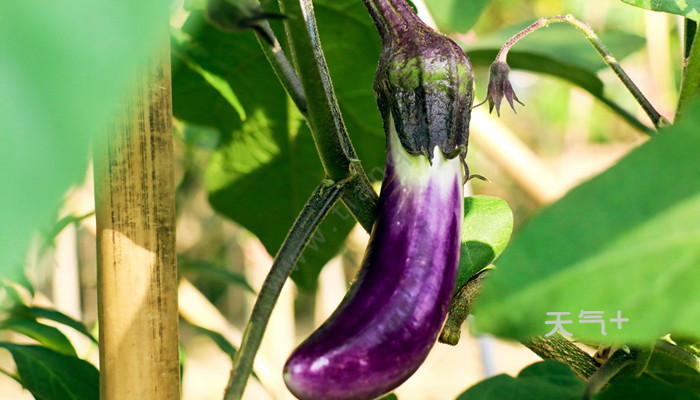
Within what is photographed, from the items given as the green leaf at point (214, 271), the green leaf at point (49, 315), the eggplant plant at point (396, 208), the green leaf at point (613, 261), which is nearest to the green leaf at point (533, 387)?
the eggplant plant at point (396, 208)

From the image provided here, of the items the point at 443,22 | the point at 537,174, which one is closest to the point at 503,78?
the point at 443,22

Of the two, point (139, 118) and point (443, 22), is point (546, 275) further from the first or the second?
point (443, 22)

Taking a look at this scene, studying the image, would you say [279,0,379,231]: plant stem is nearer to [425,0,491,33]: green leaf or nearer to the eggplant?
the eggplant

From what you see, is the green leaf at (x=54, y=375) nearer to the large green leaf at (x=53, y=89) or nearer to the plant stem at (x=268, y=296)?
the plant stem at (x=268, y=296)

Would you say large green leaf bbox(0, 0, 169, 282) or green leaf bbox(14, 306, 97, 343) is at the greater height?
green leaf bbox(14, 306, 97, 343)

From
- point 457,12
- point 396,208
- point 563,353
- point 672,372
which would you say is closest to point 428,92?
point 396,208

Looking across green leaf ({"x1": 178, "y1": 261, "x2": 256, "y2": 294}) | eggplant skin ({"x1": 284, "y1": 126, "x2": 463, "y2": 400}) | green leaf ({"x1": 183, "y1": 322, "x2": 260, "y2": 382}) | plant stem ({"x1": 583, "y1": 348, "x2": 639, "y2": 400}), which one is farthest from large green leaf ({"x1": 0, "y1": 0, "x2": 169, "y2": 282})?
green leaf ({"x1": 178, "y1": 261, "x2": 256, "y2": 294})

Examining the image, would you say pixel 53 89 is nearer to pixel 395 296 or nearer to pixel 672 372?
pixel 395 296
